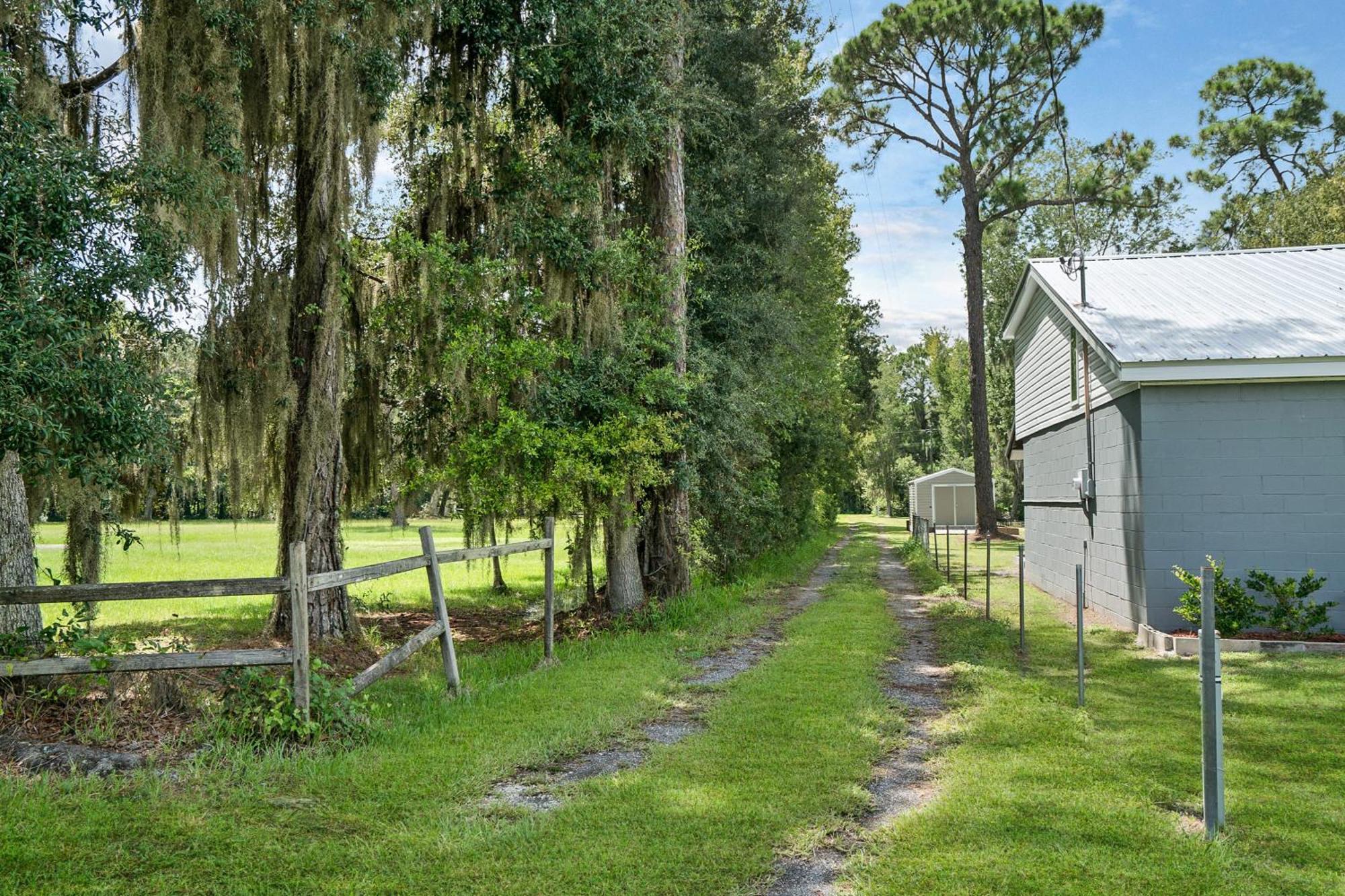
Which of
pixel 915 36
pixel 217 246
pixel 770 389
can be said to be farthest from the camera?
pixel 915 36

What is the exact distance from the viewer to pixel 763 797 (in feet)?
16.3

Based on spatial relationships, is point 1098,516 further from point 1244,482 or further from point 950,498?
point 950,498

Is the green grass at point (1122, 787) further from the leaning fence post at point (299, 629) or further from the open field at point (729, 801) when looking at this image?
the leaning fence post at point (299, 629)

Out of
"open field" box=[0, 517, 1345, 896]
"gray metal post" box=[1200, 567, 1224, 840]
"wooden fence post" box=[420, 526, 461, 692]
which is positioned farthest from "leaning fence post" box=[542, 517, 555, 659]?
"gray metal post" box=[1200, 567, 1224, 840]

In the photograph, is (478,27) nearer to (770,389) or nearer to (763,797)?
(770,389)

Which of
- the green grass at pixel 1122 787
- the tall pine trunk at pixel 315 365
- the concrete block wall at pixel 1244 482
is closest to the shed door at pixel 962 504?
the concrete block wall at pixel 1244 482

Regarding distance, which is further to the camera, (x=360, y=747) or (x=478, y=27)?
(x=478, y=27)

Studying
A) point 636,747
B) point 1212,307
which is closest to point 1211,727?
point 636,747

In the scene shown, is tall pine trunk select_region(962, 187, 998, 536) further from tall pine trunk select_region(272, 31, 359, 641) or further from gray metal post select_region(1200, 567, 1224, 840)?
gray metal post select_region(1200, 567, 1224, 840)

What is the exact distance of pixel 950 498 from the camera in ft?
129

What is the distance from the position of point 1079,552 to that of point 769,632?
17.9 feet

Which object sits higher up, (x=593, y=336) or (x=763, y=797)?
(x=593, y=336)

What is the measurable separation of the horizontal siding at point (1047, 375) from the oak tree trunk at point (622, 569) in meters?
6.12

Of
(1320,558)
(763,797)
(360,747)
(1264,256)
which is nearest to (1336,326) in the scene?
(1320,558)
